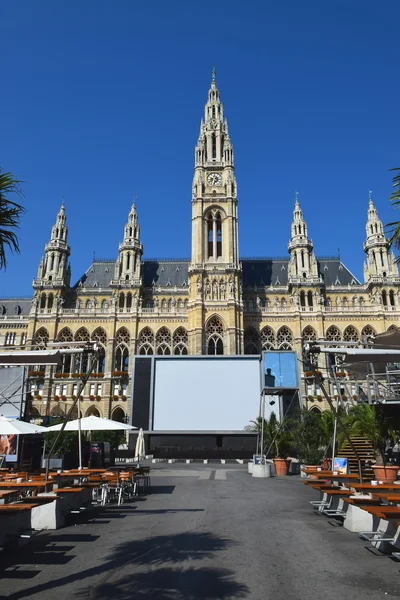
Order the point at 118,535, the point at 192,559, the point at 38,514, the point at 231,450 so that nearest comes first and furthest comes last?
the point at 192,559 < the point at 118,535 < the point at 38,514 < the point at 231,450

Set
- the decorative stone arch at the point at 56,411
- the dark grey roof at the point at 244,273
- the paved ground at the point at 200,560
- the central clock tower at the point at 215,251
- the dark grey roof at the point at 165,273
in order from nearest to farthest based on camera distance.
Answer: the paved ground at the point at 200,560, the decorative stone arch at the point at 56,411, the central clock tower at the point at 215,251, the dark grey roof at the point at 244,273, the dark grey roof at the point at 165,273

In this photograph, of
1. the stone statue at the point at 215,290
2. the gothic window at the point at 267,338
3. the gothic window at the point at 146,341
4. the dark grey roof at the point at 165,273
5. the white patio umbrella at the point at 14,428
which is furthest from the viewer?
the dark grey roof at the point at 165,273

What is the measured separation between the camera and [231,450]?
120 feet

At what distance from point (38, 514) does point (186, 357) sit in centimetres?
2938

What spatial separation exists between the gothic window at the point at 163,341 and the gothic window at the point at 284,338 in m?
13.9

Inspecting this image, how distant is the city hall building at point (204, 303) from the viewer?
180ft

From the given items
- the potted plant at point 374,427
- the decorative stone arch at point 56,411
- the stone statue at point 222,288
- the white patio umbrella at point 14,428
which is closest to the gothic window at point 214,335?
the stone statue at point 222,288

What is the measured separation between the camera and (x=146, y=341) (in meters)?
57.7

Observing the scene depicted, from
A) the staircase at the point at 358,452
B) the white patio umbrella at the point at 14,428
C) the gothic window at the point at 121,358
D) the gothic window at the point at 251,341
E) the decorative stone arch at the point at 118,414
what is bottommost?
the staircase at the point at 358,452

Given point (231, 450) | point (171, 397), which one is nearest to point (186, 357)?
point (171, 397)

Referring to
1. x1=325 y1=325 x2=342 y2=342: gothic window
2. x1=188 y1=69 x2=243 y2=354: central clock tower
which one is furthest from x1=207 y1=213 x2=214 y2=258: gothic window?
x1=325 y1=325 x2=342 y2=342: gothic window

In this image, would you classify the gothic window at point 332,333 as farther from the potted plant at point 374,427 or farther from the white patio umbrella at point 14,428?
the white patio umbrella at point 14,428

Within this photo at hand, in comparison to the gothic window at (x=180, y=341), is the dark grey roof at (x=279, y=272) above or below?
above

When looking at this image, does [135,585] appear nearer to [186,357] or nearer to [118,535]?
[118,535]
